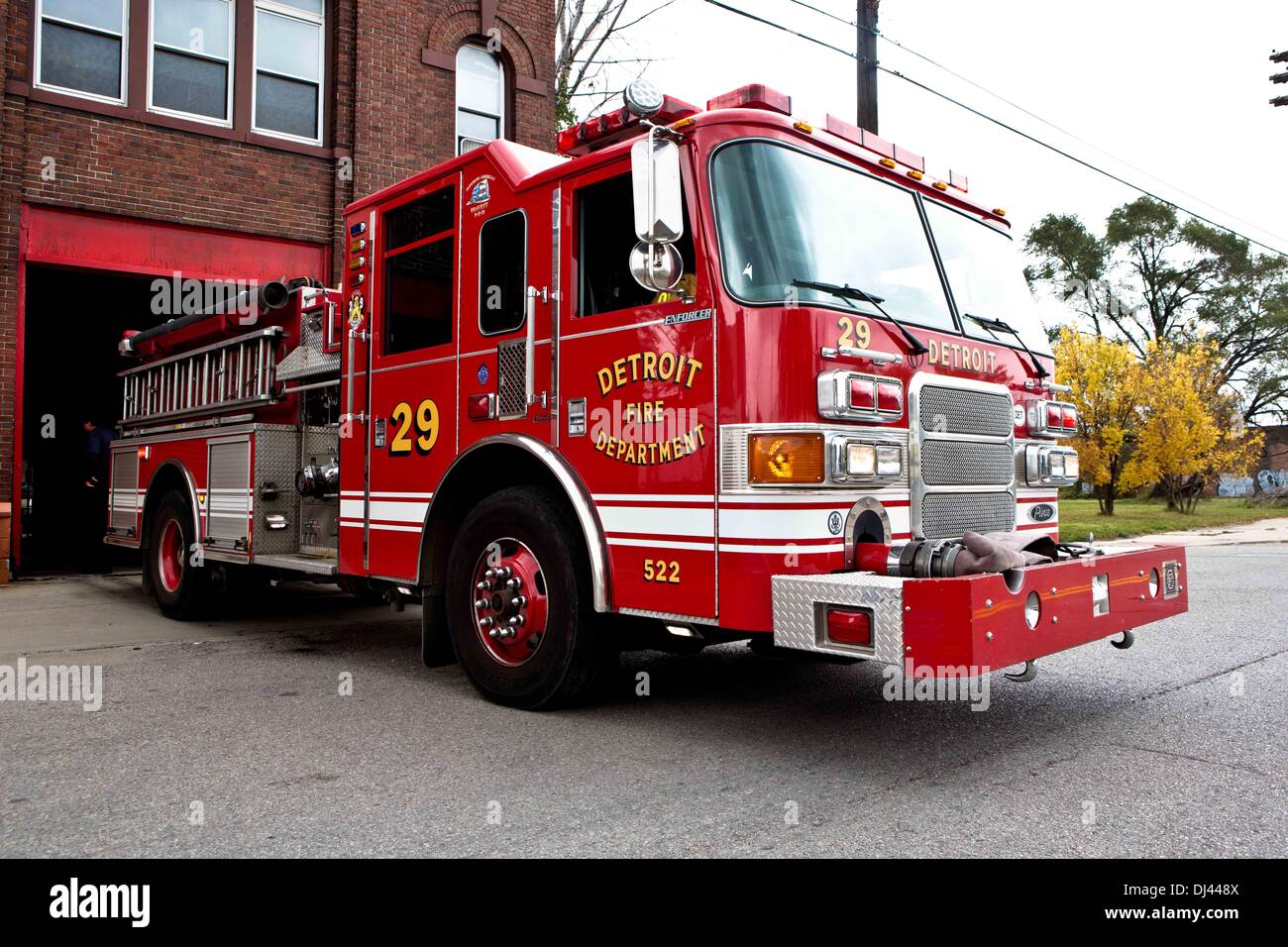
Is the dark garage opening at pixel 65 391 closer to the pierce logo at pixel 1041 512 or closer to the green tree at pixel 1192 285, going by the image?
the pierce logo at pixel 1041 512

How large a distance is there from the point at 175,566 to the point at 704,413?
6017mm

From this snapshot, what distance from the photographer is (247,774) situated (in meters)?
3.97

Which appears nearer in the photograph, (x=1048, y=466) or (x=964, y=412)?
(x=964, y=412)

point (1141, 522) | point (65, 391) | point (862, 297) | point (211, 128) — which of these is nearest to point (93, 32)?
point (211, 128)

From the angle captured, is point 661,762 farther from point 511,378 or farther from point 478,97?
point 478,97

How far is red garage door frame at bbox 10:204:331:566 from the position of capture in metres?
10.9

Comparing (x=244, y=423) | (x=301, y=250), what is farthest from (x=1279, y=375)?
(x=244, y=423)

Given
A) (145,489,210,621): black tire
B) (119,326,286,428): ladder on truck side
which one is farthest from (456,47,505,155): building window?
(145,489,210,621): black tire

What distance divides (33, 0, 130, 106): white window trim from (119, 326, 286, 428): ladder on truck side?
3.87 metres

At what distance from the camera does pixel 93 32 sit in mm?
11484

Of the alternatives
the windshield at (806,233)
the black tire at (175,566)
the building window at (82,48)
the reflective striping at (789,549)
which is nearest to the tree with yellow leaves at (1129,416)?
the building window at (82,48)

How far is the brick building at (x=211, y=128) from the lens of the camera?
1099 centimetres

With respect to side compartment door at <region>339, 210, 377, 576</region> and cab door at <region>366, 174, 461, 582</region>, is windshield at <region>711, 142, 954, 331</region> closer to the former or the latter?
cab door at <region>366, 174, 461, 582</region>
